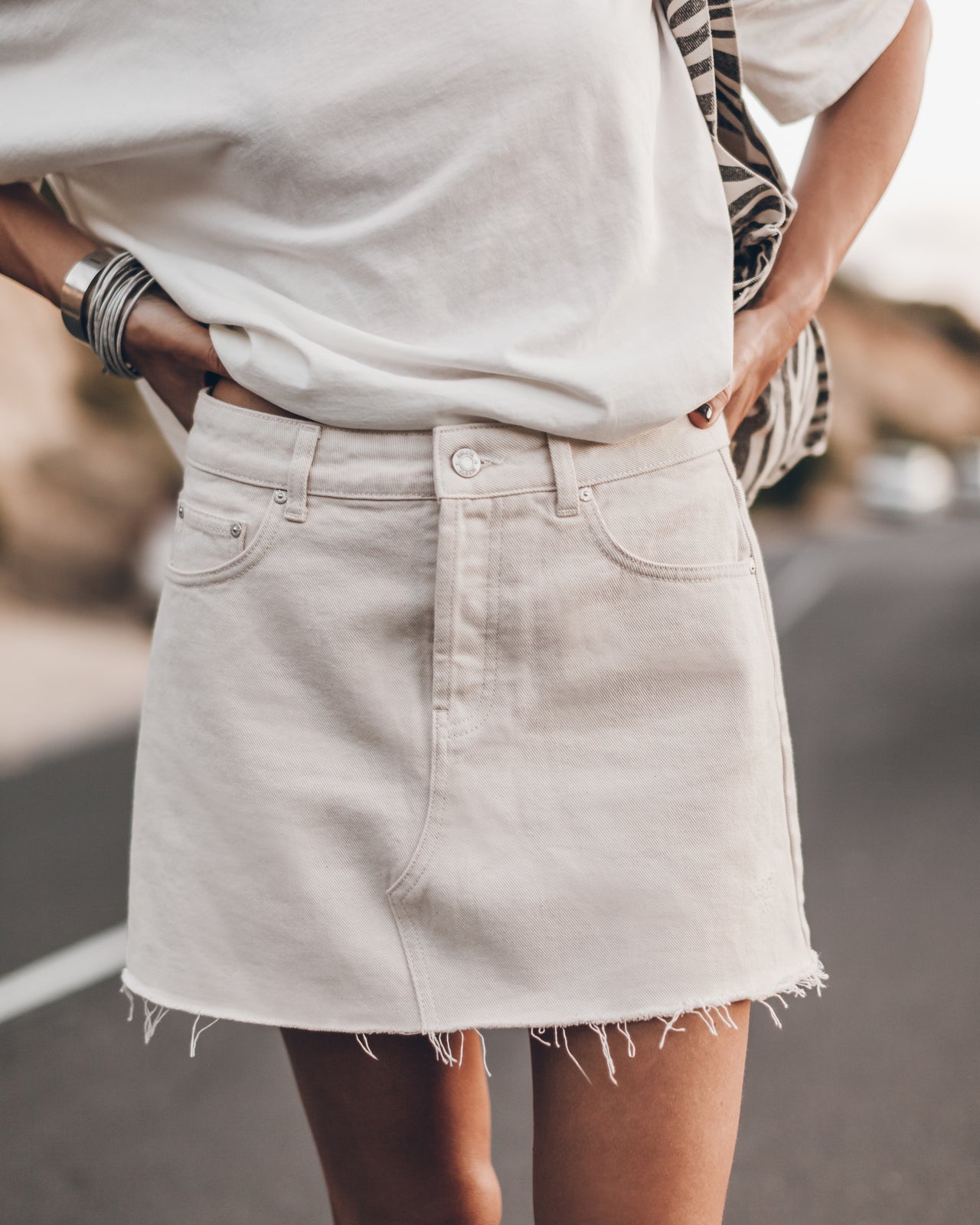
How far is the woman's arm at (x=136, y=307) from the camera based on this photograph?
3.89ft

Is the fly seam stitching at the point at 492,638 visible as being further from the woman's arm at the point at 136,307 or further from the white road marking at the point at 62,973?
the white road marking at the point at 62,973

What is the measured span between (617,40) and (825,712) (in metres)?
5.51

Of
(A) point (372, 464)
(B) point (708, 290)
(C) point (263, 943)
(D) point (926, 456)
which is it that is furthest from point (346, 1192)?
(D) point (926, 456)

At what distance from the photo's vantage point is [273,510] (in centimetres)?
109

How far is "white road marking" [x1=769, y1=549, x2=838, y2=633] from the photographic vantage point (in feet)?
30.8

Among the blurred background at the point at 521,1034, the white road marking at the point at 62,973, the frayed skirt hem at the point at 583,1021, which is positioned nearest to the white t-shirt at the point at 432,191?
the frayed skirt hem at the point at 583,1021

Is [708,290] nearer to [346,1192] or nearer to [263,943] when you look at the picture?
[263,943]

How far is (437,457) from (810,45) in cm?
62

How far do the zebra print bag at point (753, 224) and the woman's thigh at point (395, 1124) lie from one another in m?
0.65

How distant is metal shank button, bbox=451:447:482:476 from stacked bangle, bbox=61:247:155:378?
15.4 inches

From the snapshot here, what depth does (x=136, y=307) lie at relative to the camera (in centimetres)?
123

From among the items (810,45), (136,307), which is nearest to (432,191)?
(136,307)

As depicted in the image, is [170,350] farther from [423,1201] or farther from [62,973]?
[62,973]

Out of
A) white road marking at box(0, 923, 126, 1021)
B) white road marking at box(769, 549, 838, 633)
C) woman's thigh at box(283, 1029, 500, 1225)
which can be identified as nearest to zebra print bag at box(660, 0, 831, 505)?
woman's thigh at box(283, 1029, 500, 1225)
